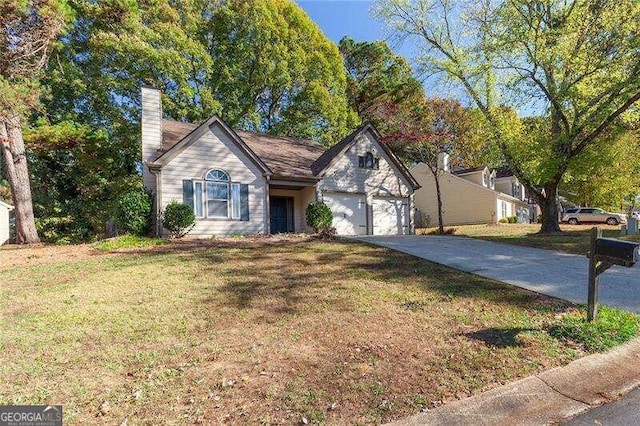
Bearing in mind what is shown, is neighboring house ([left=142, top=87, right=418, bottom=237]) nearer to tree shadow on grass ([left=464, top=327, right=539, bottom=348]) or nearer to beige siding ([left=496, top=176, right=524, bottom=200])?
tree shadow on grass ([left=464, top=327, right=539, bottom=348])

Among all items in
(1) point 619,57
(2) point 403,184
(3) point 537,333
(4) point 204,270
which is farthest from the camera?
(2) point 403,184

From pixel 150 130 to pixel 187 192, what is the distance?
10.5 ft

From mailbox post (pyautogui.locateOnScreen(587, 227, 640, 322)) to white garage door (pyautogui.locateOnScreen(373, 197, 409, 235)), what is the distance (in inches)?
526

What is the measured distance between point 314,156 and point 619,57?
13.4 m

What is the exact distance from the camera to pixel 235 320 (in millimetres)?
4848

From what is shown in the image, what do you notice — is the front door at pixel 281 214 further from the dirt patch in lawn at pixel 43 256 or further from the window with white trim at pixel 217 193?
the dirt patch in lawn at pixel 43 256

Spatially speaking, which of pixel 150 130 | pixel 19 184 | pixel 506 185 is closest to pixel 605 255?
pixel 150 130

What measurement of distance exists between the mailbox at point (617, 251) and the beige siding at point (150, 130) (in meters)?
13.8

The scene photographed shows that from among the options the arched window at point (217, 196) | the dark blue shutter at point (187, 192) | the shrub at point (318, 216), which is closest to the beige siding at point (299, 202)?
the shrub at point (318, 216)

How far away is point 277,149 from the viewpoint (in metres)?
18.6

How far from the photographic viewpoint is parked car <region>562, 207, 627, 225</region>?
3003cm

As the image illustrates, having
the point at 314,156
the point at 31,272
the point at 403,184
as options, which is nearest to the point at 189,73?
the point at 314,156

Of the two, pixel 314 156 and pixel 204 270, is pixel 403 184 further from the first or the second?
pixel 204 270

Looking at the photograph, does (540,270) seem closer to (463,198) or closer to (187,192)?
(187,192)
